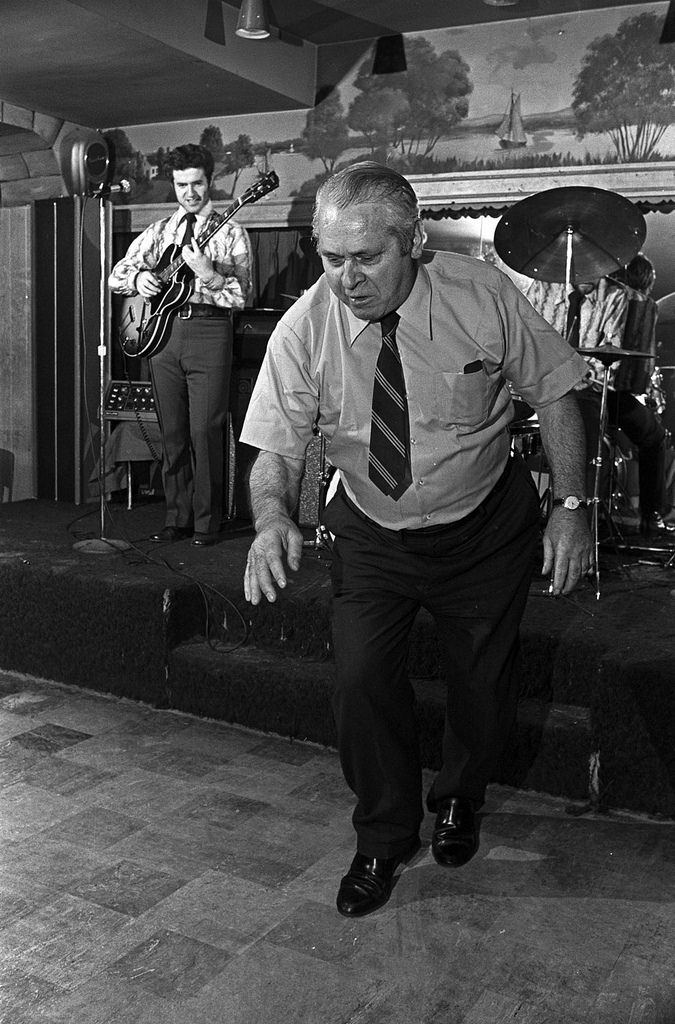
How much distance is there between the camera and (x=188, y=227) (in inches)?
203

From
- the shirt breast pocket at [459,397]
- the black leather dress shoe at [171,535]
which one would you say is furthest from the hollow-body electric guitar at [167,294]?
the shirt breast pocket at [459,397]

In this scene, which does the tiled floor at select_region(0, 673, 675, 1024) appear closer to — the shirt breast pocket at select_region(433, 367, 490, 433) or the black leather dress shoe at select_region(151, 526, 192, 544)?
the shirt breast pocket at select_region(433, 367, 490, 433)

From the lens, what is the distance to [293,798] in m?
3.16

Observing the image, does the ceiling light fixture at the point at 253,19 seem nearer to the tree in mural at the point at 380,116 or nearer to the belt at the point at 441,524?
the tree in mural at the point at 380,116

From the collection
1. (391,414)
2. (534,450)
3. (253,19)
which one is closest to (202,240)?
(253,19)

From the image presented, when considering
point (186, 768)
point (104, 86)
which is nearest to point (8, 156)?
point (104, 86)

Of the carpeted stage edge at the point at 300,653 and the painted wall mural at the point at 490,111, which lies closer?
the carpeted stage edge at the point at 300,653

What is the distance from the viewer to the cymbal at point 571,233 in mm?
4668

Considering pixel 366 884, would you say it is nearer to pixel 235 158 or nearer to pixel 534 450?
pixel 534 450

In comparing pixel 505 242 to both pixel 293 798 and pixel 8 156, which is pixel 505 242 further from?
pixel 8 156

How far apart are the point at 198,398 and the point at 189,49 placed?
2074 mm

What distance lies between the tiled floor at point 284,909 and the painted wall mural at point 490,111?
4.02m

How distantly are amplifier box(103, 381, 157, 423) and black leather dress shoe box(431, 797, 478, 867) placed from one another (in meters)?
4.17

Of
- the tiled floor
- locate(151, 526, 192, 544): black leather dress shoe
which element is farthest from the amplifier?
the tiled floor
